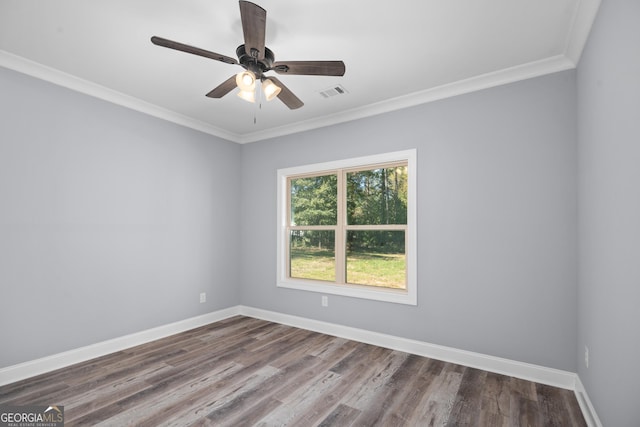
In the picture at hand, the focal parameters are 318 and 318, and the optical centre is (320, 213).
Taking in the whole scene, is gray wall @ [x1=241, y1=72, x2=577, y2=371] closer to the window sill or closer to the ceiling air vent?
the window sill

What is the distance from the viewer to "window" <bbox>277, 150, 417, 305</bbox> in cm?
354

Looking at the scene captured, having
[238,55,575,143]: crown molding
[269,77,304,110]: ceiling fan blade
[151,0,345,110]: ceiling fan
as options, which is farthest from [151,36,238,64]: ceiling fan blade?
[238,55,575,143]: crown molding

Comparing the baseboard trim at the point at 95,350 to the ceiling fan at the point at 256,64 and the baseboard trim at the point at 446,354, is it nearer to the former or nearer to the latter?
the baseboard trim at the point at 446,354

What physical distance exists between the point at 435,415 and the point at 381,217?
6.69 feet

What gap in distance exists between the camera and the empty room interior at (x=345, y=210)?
82.4 inches

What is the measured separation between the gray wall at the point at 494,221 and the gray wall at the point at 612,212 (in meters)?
0.26

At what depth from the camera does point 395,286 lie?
3.59m

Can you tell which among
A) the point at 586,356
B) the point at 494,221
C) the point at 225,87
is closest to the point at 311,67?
the point at 225,87

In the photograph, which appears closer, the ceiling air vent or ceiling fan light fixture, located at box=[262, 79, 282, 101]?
ceiling fan light fixture, located at box=[262, 79, 282, 101]

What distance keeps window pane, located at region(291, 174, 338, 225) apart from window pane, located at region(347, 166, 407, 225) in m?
0.24

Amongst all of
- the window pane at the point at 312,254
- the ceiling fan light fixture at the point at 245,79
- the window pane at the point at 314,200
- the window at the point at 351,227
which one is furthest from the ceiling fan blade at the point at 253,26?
the window pane at the point at 312,254

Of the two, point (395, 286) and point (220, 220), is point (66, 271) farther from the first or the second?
point (395, 286)

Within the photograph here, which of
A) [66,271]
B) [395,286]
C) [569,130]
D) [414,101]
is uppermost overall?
[414,101]

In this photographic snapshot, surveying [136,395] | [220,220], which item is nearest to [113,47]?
[220,220]
